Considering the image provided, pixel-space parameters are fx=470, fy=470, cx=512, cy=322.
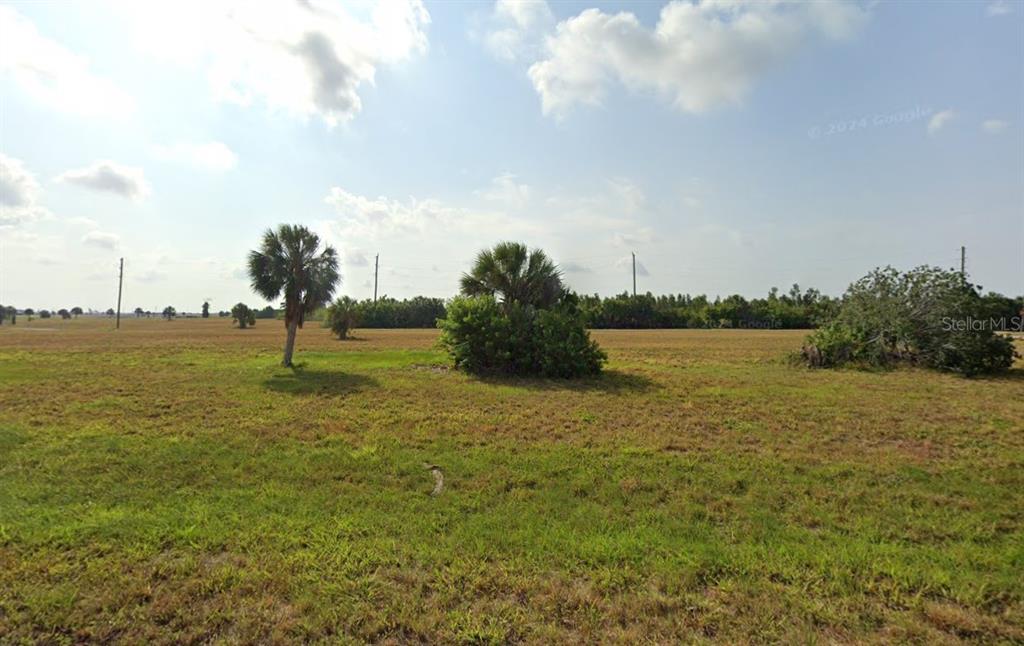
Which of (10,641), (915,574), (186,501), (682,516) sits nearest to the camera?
(10,641)

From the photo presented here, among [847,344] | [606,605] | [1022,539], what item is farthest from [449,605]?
[847,344]

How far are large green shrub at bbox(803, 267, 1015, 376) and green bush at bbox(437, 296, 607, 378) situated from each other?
887 cm

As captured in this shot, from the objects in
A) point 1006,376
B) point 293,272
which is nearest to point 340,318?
point 293,272

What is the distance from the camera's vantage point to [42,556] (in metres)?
3.48

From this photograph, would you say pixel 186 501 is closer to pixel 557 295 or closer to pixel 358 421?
pixel 358 421

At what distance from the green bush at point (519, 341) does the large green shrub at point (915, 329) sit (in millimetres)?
8866

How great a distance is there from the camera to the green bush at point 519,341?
46.5ft

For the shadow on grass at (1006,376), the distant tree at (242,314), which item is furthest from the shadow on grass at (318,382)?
the distant tree at (242,314)

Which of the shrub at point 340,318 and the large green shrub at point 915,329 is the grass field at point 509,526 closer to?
the large green shrub at point 915,329

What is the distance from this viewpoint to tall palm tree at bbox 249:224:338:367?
1566 cm

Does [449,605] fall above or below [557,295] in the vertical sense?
below

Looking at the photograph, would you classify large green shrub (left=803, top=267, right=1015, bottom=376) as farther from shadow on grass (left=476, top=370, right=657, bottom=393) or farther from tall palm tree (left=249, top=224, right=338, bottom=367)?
tall palm tree (left=249, top=224, right=338, bottom=367)

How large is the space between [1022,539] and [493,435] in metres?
5.57

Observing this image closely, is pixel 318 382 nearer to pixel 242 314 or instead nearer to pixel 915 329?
pixel 915 329
